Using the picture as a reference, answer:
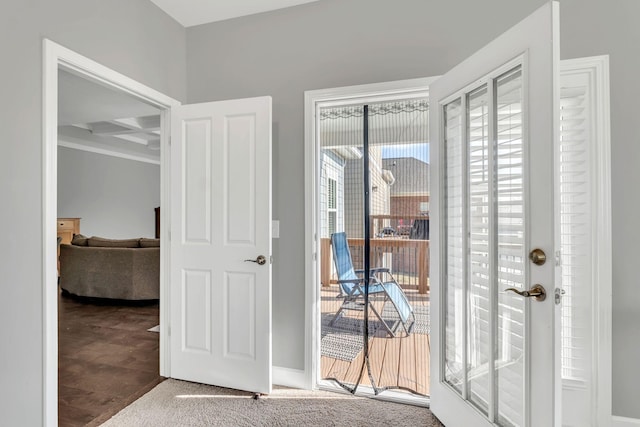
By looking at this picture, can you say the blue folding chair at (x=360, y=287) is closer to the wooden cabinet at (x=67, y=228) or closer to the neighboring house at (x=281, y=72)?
the neighboring house at (x=281, y=72)

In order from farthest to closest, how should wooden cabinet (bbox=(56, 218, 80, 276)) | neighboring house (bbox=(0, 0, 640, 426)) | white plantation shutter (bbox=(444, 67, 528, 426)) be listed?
1. wooden cabinet (bbox=(56, 218, 80, 276))
2. neighboring house (bbox=(0, 0, 640, 426))
3. white plantation shutter (bbox=(444, 67, 528, 426))

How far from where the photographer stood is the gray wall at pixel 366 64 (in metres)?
1.85

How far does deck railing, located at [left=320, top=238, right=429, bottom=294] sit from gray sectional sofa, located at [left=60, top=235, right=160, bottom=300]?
10.7 feet

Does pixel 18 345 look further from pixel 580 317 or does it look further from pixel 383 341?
pixel 580 317

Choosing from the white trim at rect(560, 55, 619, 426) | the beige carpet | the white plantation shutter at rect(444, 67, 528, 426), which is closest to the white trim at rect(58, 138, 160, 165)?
the beige carpet

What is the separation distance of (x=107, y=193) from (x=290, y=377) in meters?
6.61

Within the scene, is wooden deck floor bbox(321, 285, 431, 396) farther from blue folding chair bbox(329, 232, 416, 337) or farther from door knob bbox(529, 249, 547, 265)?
door knob bbox(529, 249, 547, 265)

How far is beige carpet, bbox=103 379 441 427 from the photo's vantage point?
204cm

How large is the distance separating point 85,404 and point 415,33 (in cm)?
319

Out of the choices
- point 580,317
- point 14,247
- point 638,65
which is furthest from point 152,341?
point 638,65

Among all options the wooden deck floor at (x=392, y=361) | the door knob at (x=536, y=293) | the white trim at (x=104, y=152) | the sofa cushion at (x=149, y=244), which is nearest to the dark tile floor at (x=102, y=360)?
the sofa cushion at (x=149, y=244)

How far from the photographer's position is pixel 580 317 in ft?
6.18

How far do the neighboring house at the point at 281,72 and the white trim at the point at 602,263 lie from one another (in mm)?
54

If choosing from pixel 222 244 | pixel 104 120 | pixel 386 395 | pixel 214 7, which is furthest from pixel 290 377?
pixel 104 120
